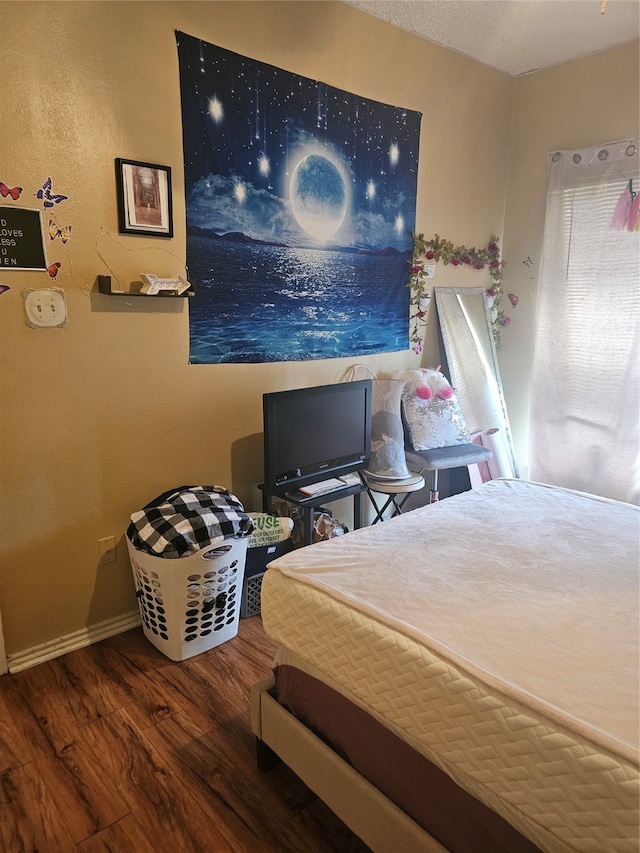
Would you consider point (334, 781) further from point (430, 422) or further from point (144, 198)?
point (144, 198)

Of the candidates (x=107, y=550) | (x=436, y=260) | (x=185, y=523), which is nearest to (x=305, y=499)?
(x=185, y=523)

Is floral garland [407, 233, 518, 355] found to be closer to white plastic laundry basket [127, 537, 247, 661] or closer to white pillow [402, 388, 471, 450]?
white pillow [402, 388, 471, 450]

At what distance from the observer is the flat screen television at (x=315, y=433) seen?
2.55m

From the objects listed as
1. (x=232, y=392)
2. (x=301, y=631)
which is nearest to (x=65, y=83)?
(x=232, y=392)

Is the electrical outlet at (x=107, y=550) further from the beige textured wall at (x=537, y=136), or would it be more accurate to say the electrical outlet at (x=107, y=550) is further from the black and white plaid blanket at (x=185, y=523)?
the beige textured wall at (x=537, y=136)

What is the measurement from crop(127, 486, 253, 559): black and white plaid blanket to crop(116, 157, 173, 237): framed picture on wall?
111 cm

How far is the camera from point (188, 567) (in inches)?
85.8

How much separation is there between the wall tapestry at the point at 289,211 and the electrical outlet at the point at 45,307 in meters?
0.54

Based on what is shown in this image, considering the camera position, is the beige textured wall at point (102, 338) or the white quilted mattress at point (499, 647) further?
the beige textured wall at point (102, 338)

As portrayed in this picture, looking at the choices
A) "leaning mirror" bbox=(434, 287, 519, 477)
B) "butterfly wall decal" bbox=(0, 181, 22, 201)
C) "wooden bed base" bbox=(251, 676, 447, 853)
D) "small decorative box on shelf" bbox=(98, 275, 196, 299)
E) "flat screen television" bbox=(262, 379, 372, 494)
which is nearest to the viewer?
"wooden bed base" bbox=(251, 676, 447, 853)

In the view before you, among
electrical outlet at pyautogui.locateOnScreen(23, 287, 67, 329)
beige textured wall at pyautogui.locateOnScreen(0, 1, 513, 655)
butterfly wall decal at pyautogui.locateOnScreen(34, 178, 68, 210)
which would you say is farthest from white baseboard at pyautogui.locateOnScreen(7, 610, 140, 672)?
butterfly wall decal at pyautogui.locateOnScreen(34, 178, 68, 210)

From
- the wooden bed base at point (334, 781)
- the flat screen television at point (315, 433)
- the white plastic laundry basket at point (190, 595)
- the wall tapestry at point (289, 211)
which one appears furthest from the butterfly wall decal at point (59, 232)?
the wooden bed base at point (334, 781)

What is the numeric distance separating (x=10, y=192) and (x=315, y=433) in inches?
61.1

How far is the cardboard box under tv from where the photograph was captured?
2.57 meters
